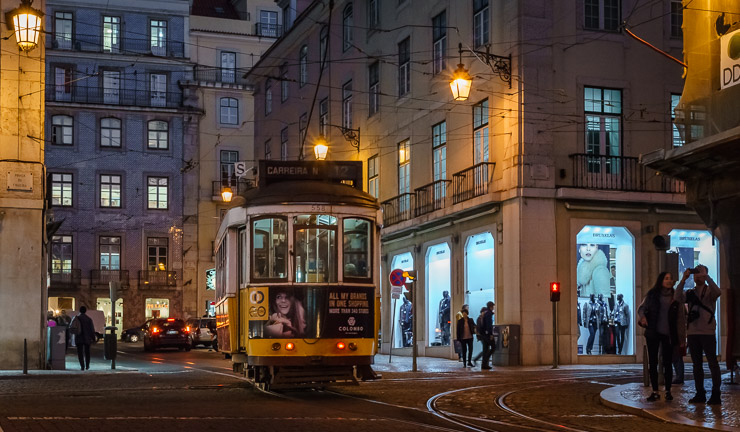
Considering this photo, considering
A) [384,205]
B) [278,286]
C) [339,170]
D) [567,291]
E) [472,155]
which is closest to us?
[278,286]

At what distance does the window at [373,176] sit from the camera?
39.0 meters

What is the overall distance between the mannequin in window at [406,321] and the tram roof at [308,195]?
18800 mm

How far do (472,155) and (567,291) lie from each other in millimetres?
4979

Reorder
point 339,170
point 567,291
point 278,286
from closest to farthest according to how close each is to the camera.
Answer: point 278,286
point 339,170
point 567,291

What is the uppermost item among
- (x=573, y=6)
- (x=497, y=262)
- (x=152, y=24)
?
(x=152, y=24)

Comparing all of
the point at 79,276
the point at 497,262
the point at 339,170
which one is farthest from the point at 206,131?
the point at 339,170

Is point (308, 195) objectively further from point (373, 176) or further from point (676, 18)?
point (373, 176)

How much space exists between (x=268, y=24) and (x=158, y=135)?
9.60 m

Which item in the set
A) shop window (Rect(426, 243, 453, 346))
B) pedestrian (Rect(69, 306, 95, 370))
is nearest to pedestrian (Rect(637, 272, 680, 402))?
pedestrian (Rect(69, 306, 95, 370))

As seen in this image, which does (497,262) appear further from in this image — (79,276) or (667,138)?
(79,276)

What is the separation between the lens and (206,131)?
64750mm

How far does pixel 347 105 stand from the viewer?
135 feet

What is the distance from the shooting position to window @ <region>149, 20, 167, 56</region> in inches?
2485

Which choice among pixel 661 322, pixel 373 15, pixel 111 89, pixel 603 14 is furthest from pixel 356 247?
pixel 111 89
